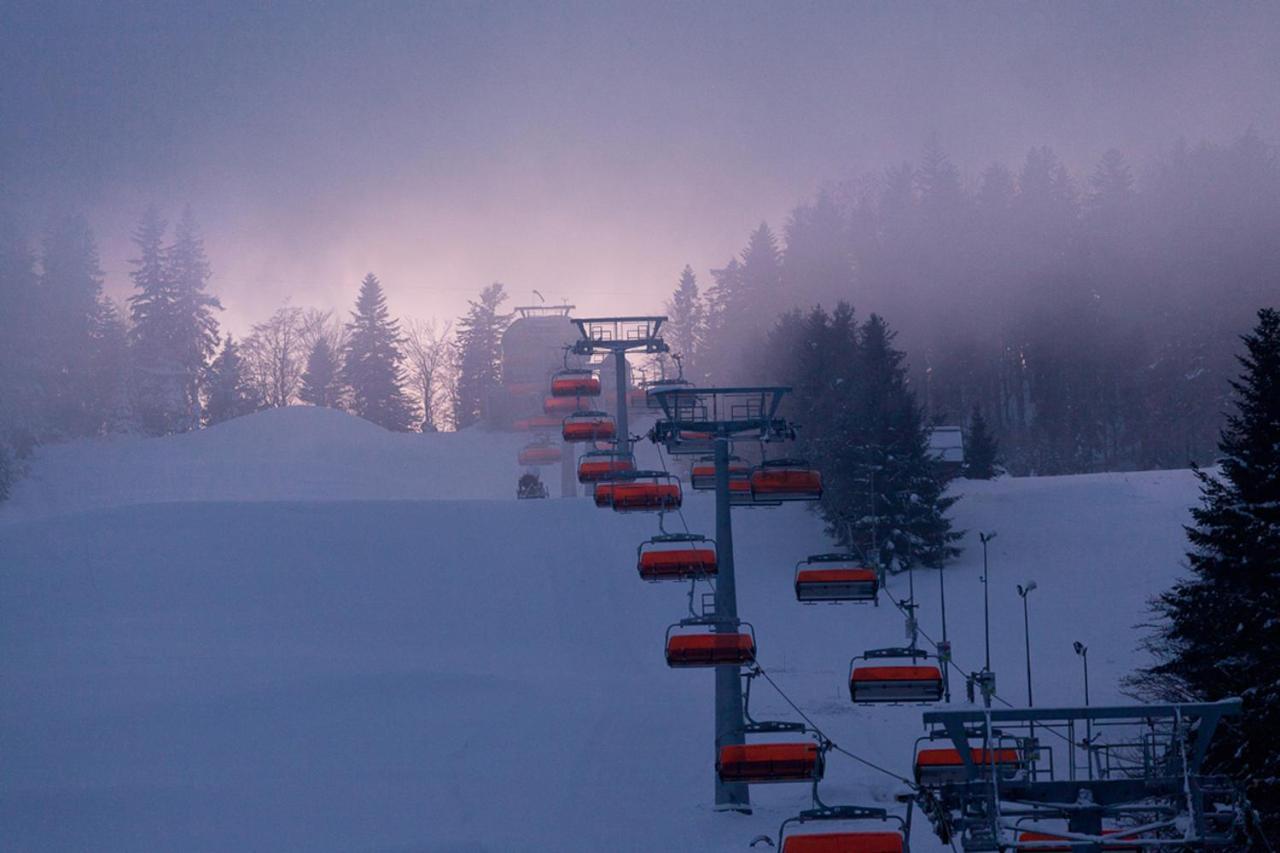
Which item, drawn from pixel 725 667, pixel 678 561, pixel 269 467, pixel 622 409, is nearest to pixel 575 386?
pixel 622 409

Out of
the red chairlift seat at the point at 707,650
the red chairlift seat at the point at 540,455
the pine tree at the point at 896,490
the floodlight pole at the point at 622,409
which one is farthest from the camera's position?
the red chairlift seat at the point at 540,455

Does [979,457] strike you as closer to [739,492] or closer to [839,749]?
[739,492]

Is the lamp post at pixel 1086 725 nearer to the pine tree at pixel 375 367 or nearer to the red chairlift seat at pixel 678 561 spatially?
the red chairlift seat at pixel 678 561

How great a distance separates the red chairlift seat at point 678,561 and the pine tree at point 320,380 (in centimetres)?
7741

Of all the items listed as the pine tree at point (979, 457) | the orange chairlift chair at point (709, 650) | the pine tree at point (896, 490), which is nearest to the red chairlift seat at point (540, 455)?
the pine tree at point (896, 490)

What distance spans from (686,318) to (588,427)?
244 feet

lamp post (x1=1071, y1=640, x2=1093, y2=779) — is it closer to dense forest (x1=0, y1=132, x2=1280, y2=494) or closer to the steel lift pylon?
the steel lift pylon

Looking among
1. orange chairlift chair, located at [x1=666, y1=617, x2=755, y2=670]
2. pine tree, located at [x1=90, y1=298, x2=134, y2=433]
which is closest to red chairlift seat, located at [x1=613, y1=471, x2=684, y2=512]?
orange chairlift chair, located at [x1=666, y1=617, x2=755, y2=670]

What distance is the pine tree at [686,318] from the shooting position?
100375 mm

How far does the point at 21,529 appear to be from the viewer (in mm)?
42156

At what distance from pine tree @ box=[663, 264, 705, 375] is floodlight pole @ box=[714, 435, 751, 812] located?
253ft

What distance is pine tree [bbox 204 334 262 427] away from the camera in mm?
86688

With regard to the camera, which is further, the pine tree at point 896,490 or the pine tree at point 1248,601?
the pine tree at point 896,490

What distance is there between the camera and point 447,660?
114ft
